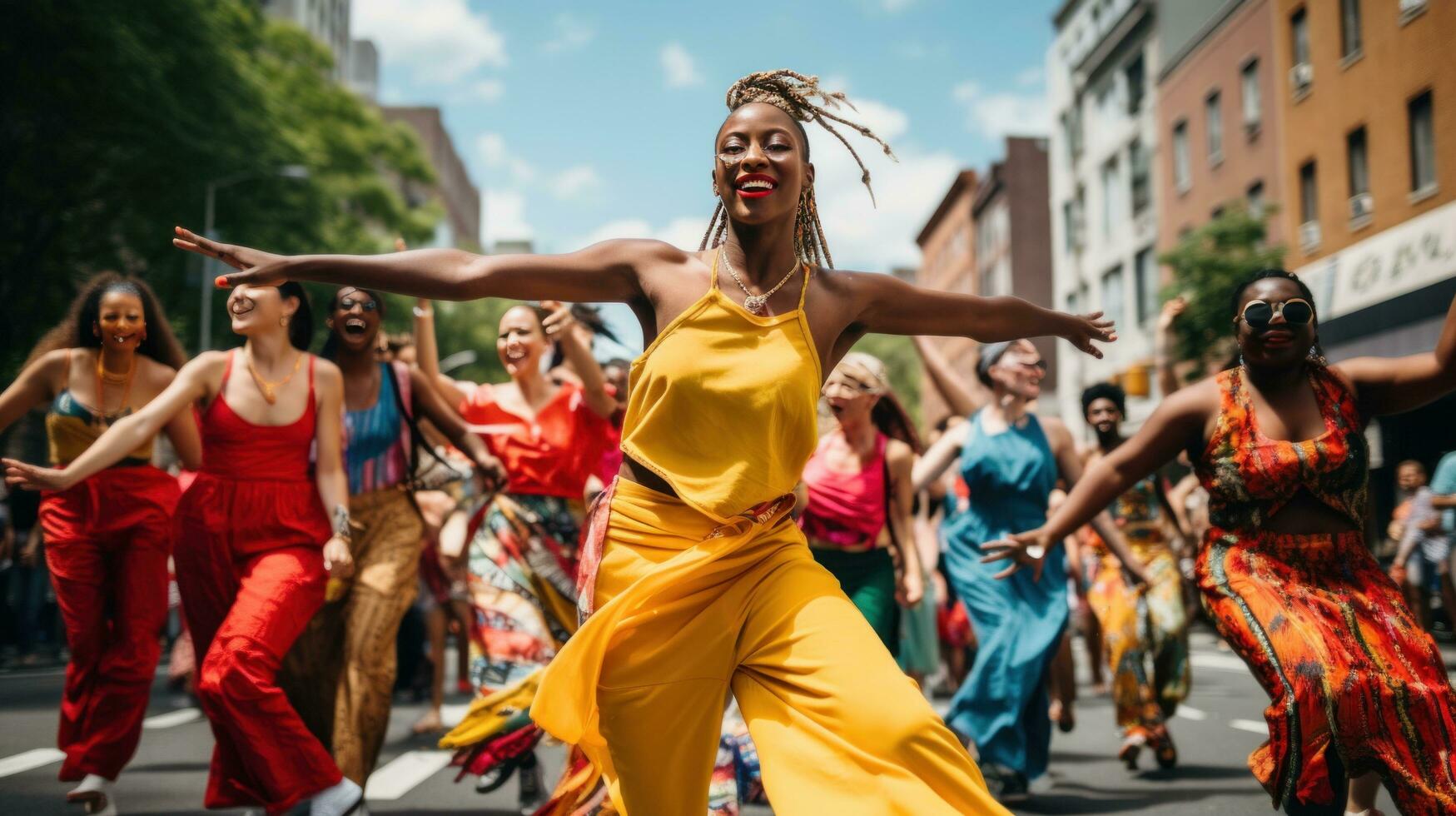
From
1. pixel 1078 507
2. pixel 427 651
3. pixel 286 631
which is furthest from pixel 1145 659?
pixel 427 651

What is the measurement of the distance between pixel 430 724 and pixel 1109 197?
119 ft

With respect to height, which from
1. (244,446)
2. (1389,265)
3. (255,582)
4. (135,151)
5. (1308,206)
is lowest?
(255,582)

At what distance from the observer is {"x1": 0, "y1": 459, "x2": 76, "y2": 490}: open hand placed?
5.76 m

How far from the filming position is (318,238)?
29.6 m

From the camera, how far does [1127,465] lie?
198 inches

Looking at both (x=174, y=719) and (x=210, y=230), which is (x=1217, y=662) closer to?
(x=174, y=719)

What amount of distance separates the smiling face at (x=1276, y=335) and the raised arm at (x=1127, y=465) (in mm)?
186

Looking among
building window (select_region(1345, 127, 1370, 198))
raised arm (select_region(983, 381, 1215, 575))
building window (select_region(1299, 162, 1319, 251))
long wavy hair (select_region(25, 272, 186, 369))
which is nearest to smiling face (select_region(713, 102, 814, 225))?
raised arm (select_region(983, 381, 1215, 575))

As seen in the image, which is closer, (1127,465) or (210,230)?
(1127,465)

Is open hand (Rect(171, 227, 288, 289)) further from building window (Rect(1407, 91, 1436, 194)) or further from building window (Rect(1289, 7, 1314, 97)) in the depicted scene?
building window (Rect(1289, 7, 1314, 97))

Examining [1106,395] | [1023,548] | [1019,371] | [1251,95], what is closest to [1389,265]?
[1251,95]

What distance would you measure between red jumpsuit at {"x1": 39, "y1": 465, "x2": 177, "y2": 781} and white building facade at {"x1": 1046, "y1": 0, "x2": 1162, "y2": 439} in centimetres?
3227

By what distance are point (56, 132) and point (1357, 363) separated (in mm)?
Result: 22926

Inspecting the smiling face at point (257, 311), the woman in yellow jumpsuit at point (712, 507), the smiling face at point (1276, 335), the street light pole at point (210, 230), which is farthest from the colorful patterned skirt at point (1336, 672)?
the street light pole at point (210, 230)
